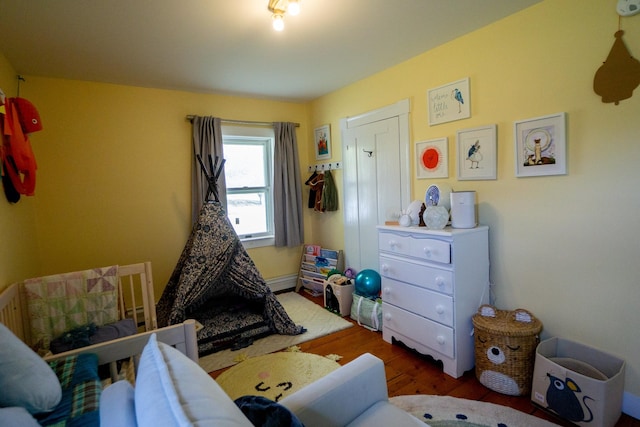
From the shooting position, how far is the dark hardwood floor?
1.94 meters

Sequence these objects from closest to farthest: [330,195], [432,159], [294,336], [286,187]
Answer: [432,159]
[294,336]
[330,195]
[286,187]

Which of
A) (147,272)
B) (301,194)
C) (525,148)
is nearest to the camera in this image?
(525,148)

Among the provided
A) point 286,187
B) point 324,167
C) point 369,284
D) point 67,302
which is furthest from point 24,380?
point 324,167

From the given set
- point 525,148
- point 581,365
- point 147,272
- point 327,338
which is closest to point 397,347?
point 327,338

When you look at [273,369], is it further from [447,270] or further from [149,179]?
[149,179]

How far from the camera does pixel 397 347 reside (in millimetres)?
2652

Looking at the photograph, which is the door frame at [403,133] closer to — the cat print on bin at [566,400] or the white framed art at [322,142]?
the white framed art at [322,142]

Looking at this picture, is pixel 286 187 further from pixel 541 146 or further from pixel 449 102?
pixel 541 146

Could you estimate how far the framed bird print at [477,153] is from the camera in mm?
2299

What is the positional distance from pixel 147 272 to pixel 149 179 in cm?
136

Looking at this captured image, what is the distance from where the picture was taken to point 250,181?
157 inches

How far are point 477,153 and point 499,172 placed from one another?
22 cm

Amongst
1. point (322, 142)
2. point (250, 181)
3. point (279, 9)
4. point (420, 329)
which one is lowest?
point (420, 329)

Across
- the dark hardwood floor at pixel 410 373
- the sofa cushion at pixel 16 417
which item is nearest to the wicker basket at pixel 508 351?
the dark hardwood floor at pixel 410 373
